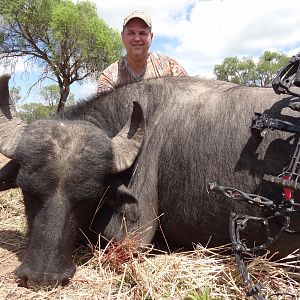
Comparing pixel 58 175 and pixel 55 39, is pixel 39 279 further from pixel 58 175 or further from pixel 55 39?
pixel 55 39

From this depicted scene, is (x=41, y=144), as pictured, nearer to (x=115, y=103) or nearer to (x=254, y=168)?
(x=115, y=103)

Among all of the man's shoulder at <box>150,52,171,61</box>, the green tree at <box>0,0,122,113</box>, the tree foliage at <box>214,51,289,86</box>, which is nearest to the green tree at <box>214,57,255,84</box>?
the tree foliage at <box>214,51,289,86</box>

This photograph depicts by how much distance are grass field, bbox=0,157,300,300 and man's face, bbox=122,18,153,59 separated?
3495 mm

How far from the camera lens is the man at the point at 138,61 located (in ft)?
22.4

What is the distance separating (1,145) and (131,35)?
11.2ft

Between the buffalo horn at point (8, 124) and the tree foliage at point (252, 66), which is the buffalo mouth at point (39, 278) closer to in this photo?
the buffalo horn at point (8, 124)

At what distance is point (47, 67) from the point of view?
98.4 feet

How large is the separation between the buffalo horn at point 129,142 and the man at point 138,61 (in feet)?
8.39

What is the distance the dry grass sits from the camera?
3469 mm

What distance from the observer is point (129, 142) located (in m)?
4.28

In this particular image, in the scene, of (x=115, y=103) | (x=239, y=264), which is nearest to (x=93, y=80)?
(x=115, y=103)

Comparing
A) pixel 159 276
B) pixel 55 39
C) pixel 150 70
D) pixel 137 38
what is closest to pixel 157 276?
pixel 159 276

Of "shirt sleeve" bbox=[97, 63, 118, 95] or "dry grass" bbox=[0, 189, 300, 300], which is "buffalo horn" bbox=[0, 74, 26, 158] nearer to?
"dry grass" bbox=[0, 189, 300, 300]

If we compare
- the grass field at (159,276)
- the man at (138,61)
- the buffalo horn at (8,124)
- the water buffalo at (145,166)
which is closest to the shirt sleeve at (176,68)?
the man at (138,61)
